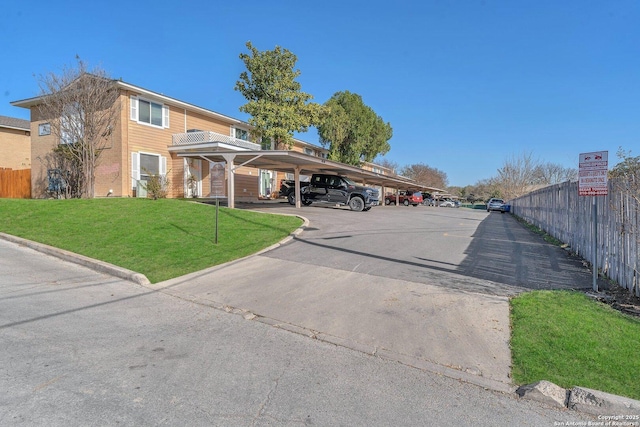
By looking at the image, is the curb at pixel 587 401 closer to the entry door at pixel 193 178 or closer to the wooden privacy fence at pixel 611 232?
the wooden privacy fence at pixel 611 232

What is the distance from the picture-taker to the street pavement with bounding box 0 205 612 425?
A: 9.62 ft

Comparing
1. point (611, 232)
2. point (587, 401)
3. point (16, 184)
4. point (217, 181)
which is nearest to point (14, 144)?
point (16, 184)

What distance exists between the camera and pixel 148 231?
10781mm

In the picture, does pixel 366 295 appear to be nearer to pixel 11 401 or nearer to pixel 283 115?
pixel 11 401

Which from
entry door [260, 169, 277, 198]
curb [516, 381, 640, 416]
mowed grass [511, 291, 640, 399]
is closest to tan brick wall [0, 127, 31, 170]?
entry door [260, 169, 277, 198]

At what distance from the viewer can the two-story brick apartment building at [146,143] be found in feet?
65.7

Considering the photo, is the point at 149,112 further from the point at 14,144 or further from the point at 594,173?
the point at 594,173

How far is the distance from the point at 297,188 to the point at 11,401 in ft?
62.0

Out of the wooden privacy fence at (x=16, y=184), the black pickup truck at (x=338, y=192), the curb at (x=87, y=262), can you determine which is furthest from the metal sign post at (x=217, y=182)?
the wooden privacy fence at (x=16, y=184)

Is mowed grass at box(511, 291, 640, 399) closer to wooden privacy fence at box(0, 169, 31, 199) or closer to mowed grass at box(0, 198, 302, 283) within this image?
mowed grass at box(0, 198, 302, 283)

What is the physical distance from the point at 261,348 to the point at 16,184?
1093 inches

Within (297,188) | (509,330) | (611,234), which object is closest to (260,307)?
(509,330)

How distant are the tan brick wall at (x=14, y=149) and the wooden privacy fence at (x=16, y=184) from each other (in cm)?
479

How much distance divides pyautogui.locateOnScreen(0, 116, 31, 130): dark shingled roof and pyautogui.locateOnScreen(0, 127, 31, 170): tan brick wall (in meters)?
0.36
